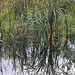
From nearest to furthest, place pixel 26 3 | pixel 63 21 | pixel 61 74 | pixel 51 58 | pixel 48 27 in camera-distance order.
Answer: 1. pixel 61 74
2. pixel 51 58
3. pixel 63 21
4. pixel 48 27
5. pixel 26 3

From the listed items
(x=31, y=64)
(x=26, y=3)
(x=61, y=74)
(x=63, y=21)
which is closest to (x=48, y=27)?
(x=63, y=21)

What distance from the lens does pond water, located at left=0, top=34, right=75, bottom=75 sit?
3018 mm

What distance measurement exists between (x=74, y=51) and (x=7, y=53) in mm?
1071

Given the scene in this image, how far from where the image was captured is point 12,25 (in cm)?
436

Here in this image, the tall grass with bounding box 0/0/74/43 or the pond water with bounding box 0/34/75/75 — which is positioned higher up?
the tall grass with bounding box 0/0/74/43

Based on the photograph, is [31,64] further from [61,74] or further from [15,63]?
[61,74]

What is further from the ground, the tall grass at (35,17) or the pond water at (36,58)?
the tall grass at (35,17)

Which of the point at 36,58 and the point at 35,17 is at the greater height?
the point at 35,17

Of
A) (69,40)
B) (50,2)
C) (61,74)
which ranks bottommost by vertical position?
(61,74)

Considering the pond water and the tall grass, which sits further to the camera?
the tall grass

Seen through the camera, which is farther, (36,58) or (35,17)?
(35,17)

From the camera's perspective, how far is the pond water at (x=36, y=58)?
9.90ft

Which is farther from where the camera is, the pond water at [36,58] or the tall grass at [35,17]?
the tall grass at [35,17]

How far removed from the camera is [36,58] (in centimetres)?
360
